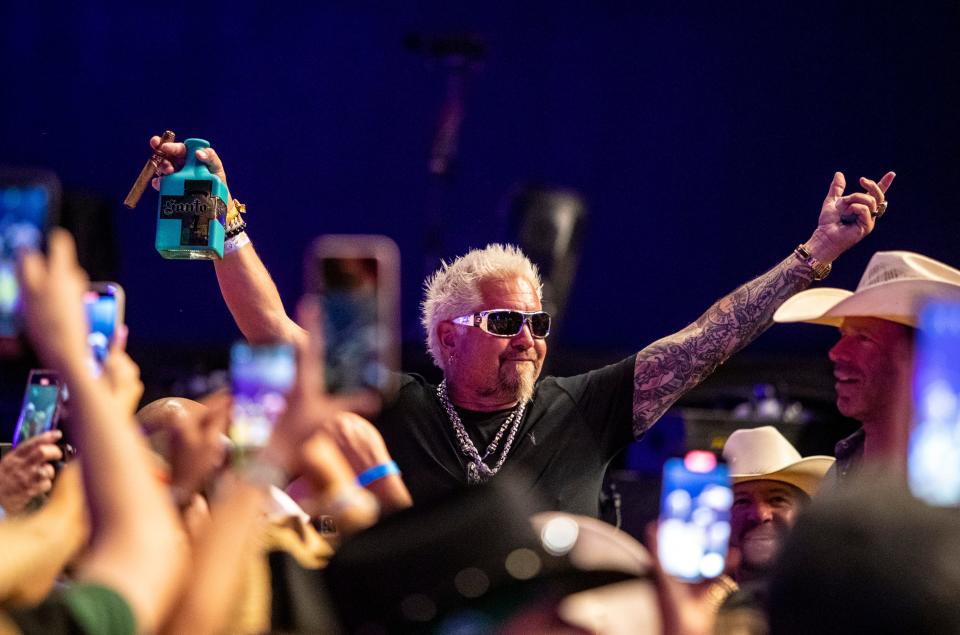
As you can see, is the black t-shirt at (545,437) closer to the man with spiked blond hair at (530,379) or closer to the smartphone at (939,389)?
the man with spiked blond hair at (530,379)

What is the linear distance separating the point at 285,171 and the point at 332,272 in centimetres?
492

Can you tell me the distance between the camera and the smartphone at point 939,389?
2781 millimetres

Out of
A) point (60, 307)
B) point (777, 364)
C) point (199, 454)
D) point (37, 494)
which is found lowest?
point (777, 364)

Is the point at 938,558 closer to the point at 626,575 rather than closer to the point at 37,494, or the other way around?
the point at 626,575

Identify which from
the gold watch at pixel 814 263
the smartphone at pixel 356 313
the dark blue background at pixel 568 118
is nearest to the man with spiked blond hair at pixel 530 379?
the gold watch at pixel 814 263

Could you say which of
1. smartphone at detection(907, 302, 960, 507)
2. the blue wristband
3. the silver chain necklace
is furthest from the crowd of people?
the silver chain necklace

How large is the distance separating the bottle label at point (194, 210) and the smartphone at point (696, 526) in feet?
4.15

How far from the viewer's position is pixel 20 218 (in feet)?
6.99

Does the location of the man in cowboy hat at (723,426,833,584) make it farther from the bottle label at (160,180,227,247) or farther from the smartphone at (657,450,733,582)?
the bottle label at (160,180,227,247)

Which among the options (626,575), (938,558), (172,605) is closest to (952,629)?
(938,558)

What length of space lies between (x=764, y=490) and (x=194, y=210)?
1.71 m

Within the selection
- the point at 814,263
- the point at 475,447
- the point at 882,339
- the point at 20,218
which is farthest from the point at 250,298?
the point at 882,339

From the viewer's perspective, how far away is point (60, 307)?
4.32 ft

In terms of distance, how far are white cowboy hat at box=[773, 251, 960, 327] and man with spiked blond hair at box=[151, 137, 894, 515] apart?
0.10 m
